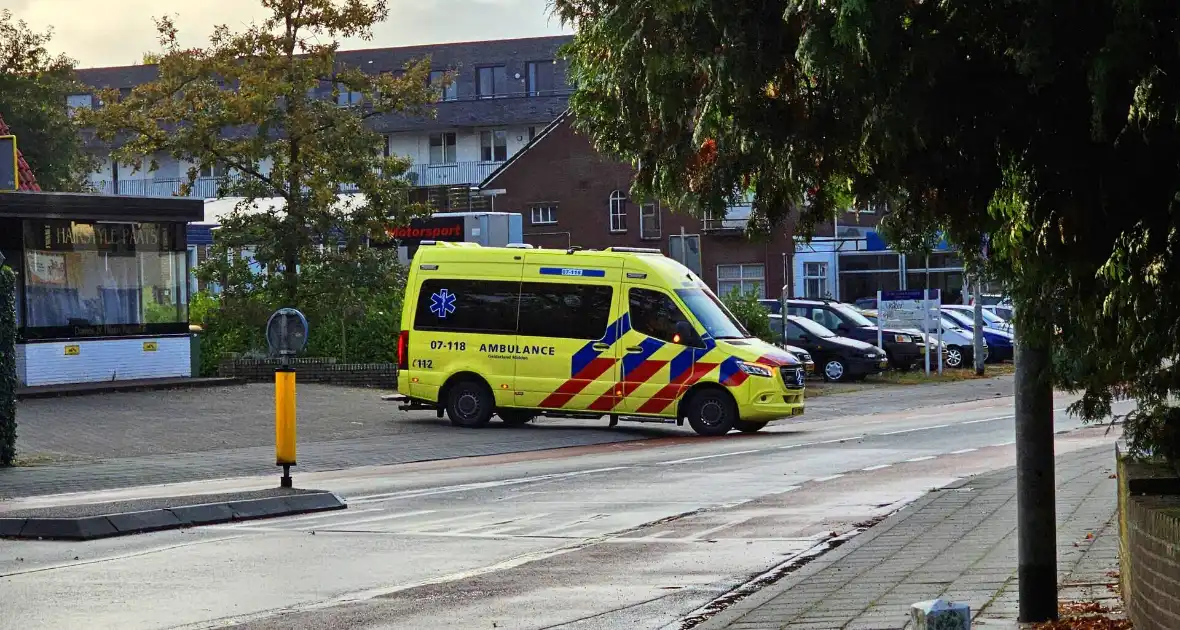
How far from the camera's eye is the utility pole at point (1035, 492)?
7.54m

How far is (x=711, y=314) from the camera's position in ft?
78.2

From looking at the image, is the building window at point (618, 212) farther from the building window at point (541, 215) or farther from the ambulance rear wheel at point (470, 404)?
the ambulance rear wheel at point (470, 404)

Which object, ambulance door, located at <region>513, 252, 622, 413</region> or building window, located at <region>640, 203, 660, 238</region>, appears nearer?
ambulance door, located at <region>513, 252, 622, 413</region>

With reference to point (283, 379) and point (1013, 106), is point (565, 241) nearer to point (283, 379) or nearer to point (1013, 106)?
point (283, 379)

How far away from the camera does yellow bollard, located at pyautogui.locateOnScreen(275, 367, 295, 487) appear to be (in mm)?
15953

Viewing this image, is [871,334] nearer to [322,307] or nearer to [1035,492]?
[322,307]

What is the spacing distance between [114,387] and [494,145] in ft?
177

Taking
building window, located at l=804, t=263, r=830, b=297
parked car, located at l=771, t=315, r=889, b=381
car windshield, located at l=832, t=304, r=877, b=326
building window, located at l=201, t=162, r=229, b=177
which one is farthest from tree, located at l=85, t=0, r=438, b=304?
building window, located at l=804, t=263, r=830, b=297

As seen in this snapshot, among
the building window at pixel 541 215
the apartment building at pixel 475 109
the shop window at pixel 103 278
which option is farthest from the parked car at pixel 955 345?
the apartment building at pixel 475 109

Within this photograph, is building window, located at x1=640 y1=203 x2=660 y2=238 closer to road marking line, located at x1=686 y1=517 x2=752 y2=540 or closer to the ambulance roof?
the ambulance roof

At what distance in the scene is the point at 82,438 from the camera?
21625 mm

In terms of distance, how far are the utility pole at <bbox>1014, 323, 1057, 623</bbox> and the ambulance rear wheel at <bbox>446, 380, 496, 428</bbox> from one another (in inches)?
676

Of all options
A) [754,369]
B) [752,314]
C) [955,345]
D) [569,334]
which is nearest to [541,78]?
[955,345]

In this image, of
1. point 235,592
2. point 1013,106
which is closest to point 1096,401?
point 1013,106
